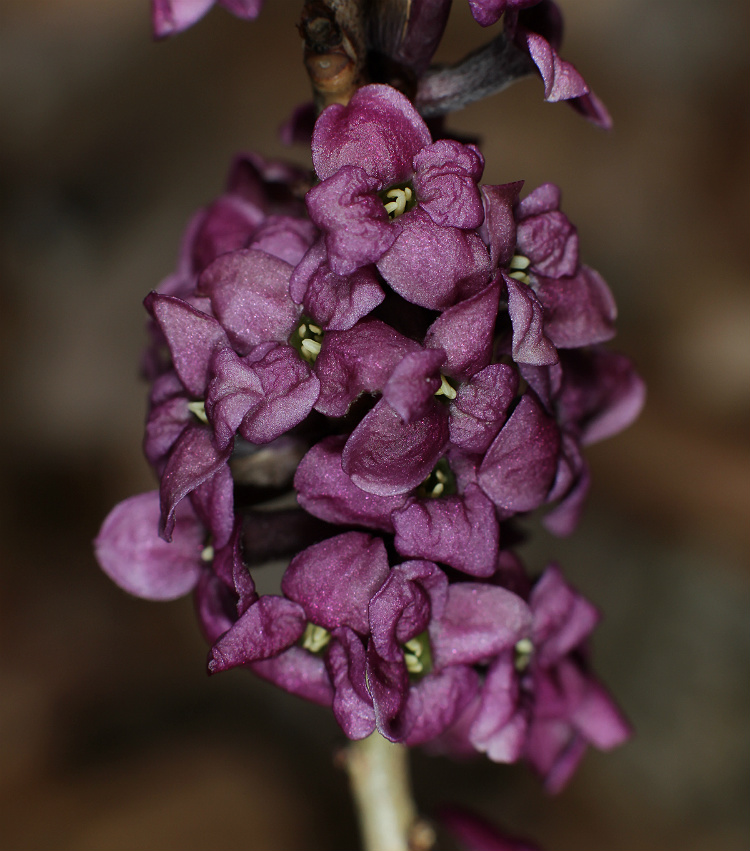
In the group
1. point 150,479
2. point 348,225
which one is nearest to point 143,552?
point 348,225

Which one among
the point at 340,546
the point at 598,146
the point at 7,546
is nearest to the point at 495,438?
the point at 340,546

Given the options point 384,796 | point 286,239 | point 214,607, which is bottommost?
point 384,796

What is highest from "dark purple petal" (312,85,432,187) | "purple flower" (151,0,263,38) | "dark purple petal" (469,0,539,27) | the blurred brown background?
"purple flower" (151,0,263,38)

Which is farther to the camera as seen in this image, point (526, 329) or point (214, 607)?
point (214, 607)

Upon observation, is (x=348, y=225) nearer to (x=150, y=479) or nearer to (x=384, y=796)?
(x=384, y=796)

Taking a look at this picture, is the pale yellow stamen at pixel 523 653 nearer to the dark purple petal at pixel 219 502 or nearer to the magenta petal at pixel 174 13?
the dark purple petal at pixel 219 502

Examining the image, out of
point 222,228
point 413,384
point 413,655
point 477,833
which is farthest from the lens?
point 477,833

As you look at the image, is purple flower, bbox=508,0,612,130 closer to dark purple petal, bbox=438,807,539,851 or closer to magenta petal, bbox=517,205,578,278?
magenta petal, bbox=517,205,578,278

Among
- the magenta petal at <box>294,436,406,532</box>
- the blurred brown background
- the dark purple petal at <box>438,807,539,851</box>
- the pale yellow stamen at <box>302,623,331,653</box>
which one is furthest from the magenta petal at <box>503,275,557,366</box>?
the blurred brown background
